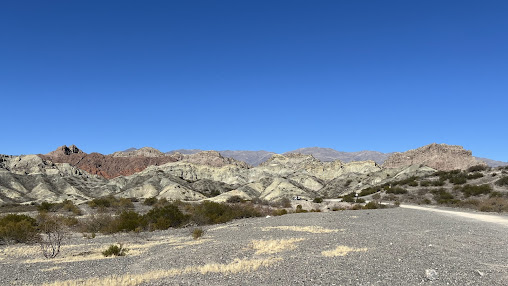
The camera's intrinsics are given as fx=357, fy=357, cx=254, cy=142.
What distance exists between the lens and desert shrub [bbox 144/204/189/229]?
28703mm

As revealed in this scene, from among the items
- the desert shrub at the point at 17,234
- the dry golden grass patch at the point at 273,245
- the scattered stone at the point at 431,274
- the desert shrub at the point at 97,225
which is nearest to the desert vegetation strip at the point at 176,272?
the dry golden grass patch at the point at 273,245

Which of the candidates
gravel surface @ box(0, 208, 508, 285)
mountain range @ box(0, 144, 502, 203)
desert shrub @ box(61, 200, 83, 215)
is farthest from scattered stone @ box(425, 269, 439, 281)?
mountain range @ box(0, 144, 502, 203)

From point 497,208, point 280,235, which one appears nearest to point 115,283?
point 280,235

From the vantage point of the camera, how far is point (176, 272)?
36.7 feet

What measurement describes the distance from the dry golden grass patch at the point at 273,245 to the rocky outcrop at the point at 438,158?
99.6 meters

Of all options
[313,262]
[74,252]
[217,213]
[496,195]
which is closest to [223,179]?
[217,213]

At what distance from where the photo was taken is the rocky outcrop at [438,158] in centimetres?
10469

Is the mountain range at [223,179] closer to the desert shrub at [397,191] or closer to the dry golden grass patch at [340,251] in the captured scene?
the desert shrub at [397,191]

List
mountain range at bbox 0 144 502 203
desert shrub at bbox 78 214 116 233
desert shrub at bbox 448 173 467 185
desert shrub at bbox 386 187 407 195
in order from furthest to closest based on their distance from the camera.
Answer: mountain range at bbox 0 144 502 203 < desert shrub at bbox 386 187 407 195 < desert shrub at bbox 448 173 467 185 < desert shrub at bbox 78 214 116 233

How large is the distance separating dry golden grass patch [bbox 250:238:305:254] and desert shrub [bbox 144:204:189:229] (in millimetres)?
14278

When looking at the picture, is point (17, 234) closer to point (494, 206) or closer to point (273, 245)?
point (273, 245)

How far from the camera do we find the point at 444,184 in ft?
174

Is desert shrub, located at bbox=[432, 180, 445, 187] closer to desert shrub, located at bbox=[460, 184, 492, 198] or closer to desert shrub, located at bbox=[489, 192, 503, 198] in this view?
desert shrub, located at bbox=[460, 184, 492, 198]

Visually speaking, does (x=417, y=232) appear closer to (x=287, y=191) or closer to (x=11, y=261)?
(x=11, y=261)
